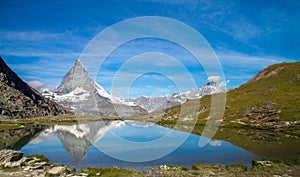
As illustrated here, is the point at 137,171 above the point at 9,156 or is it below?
below

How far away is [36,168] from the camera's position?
3838 centimetres

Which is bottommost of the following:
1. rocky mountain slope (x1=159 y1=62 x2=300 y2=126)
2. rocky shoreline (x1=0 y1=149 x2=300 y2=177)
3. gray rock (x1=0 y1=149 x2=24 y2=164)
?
rocky shoreline (x1=0 y1=149 x2=300 y2=177)

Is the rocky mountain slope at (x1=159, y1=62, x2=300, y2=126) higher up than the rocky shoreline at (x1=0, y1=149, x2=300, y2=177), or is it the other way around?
the rocky mountain slope at (x1=159, y1=62, x2=300, y2=126)

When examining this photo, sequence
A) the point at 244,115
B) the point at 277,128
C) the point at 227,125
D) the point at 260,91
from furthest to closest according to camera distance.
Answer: the point at 260,91 → the point at 244,115 → the point at 227,125 → the point at 277,128

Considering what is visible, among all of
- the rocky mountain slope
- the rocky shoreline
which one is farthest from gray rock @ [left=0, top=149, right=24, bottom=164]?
the rocky mountain slope

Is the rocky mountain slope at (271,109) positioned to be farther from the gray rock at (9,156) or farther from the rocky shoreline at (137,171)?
the gray rock at (9,156)

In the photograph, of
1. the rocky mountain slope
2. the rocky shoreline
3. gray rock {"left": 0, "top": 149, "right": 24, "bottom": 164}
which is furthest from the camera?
the rocky mountain slope

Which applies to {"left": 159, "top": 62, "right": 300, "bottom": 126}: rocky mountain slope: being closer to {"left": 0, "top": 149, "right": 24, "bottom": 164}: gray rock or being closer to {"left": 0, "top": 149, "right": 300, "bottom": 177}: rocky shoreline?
{"left": 0, "top": 149, "right": 300, "bottom": 177}: rocky shoreline

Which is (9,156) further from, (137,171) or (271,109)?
(271,109)

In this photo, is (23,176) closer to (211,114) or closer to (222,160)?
(222,160)

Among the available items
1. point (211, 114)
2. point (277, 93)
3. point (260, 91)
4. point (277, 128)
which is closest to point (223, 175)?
point (277, 128)

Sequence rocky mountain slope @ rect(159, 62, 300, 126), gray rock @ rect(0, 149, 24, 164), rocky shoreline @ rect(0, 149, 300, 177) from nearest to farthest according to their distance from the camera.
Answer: rocky shoreline @ rect(0, 149, 300, 177), gray rock @ rect(0, 149, 24, 164), rocky mountain slope @ rect(159, 62, 300, 126)

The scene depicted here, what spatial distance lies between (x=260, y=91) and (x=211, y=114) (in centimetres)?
5002

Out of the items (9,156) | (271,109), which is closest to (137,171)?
(9,156)
